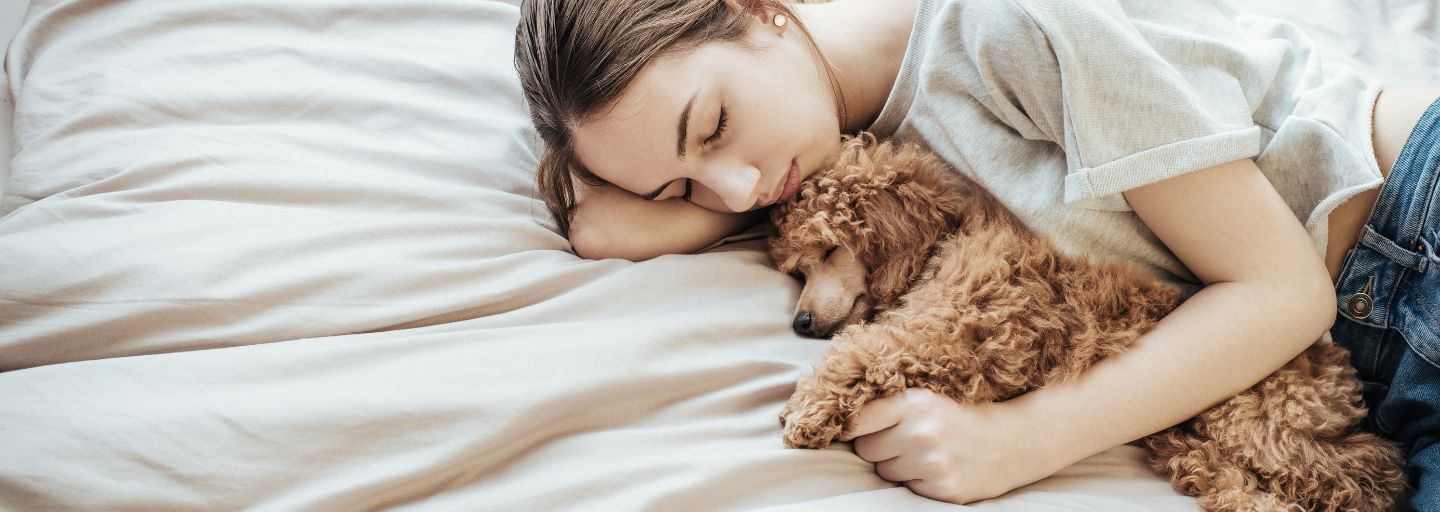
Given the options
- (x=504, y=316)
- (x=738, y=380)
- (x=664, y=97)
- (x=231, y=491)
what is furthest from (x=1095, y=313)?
(x=231, y=491)

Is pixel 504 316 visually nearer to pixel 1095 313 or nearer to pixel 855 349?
pixel 855 349

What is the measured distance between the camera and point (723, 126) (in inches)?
48.4

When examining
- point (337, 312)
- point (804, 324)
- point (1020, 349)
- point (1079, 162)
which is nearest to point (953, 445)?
point (1020, 349)

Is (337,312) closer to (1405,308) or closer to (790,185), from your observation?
(790,185)

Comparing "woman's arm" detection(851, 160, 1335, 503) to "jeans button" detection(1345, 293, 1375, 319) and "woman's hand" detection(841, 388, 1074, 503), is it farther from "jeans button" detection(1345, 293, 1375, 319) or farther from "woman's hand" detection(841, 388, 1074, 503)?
"jeans button" detection(1345, 293, 1375, 319)

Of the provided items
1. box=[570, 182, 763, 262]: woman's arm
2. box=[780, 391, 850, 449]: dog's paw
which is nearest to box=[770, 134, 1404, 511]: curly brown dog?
box=[780, 391, 850, 449]: dog's paw

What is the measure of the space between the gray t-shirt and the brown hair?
0.31 metres

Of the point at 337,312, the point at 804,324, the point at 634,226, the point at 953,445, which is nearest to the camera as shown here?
the point at 953,445

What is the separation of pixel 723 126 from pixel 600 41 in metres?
0.21

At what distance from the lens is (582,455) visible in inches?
41.0

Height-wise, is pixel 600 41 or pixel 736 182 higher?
pixel 600 41

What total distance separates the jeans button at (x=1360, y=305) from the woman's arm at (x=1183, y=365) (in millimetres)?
118

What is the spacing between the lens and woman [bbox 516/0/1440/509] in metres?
1.08

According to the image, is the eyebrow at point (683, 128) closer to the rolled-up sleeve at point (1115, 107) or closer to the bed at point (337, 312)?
the bed at point (337, 312)
